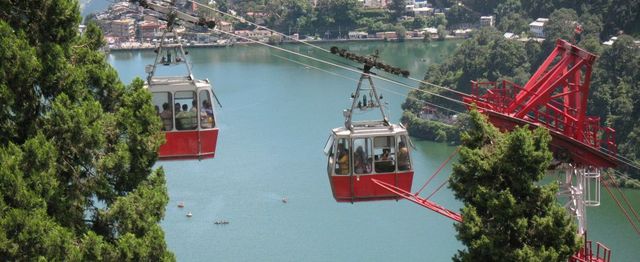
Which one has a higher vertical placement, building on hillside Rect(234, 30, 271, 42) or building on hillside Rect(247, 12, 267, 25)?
building on hillside Rect(247, 12, 267, 25)

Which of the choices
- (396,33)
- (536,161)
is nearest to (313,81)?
(396,33)

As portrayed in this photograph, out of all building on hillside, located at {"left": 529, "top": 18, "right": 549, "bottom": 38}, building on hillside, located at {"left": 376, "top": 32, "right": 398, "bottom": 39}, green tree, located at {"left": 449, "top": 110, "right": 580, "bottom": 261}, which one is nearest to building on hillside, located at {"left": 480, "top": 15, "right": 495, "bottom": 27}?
building on hillside, located at {"left": 376, "top": 32, "right": 398, "bottom": 39}

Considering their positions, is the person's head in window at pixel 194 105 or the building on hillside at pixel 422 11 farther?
the building on hillside at pixel 422 11

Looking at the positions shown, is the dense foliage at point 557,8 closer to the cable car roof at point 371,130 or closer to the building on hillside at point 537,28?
the building on hillside at point 537,28

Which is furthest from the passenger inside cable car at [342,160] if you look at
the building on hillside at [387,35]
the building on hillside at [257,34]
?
the building on hillside at [387,35]

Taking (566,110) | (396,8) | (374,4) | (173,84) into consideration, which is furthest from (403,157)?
(374,4)

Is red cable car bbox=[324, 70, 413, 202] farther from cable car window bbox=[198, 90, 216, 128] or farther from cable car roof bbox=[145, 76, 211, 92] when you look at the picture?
cable car roof bbox=[145, 76, 211, 92]
